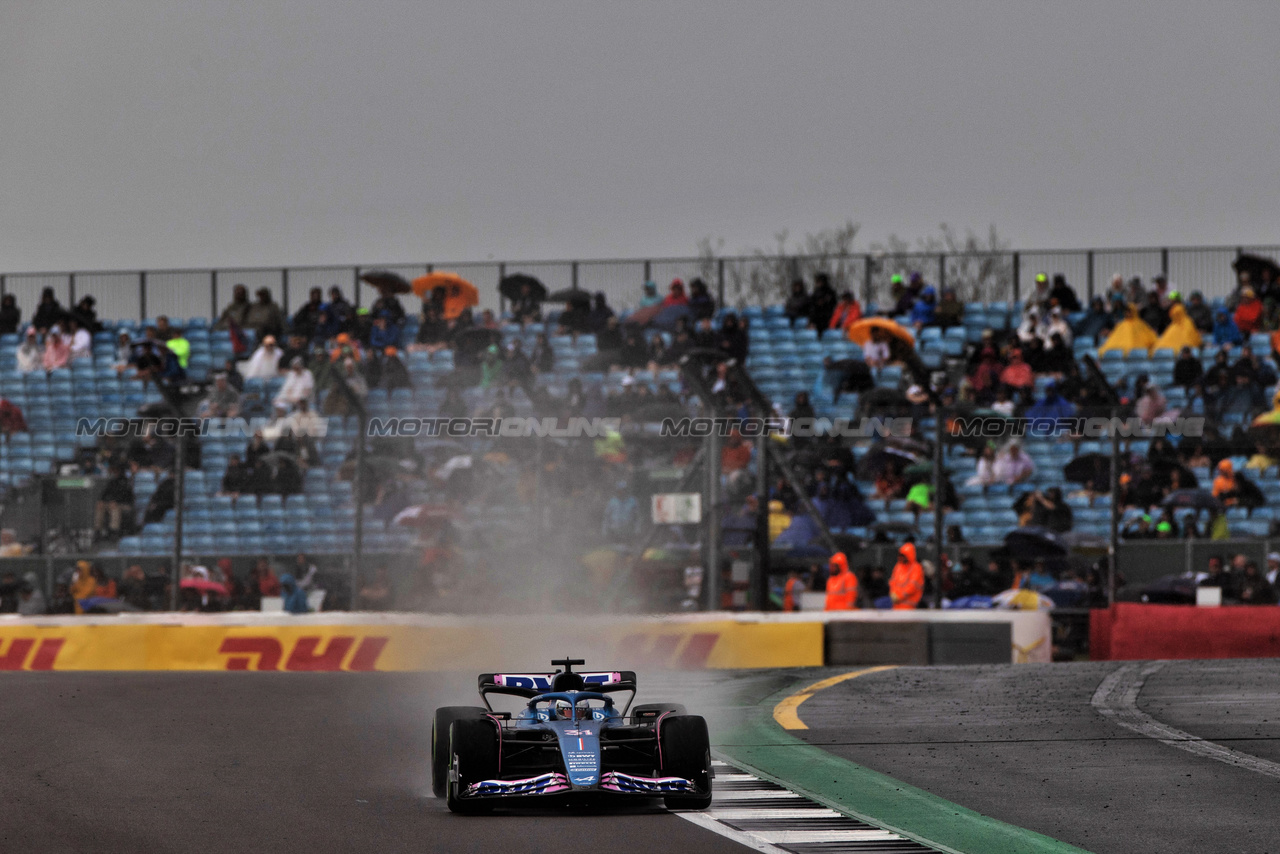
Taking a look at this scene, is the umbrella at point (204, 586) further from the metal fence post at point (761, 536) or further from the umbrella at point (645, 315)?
the umbrella at point (645, 315)

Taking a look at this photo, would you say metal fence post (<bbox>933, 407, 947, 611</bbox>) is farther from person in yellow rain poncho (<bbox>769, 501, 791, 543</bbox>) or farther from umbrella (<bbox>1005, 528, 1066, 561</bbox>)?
person in yellow rain poncho (<bbox>769, 501, 791, 543</bbox>)

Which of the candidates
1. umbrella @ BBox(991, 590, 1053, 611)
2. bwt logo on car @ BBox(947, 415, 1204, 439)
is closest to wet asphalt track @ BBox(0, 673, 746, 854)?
umbrella @ BBox(991, 590, 1053, 611)

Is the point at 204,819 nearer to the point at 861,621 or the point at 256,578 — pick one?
the point at 861,621

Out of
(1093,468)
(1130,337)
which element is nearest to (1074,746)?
(1093,468)

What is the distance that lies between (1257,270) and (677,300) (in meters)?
9.44

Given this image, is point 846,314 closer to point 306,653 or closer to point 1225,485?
point 1225,485

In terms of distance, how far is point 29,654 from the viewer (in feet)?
58.1

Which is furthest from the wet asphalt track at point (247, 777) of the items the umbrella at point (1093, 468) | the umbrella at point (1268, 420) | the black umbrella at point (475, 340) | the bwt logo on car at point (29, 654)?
the black umbrella at point (475, 340)

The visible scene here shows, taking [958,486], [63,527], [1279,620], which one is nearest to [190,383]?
[63,527]

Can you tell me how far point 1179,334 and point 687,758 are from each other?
1933 centimetres

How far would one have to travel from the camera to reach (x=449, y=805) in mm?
8062

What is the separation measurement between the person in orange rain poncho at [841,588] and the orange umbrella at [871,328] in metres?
7.19

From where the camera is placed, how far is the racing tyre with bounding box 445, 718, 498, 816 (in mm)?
7965

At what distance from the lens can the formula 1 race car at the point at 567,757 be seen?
782cm
